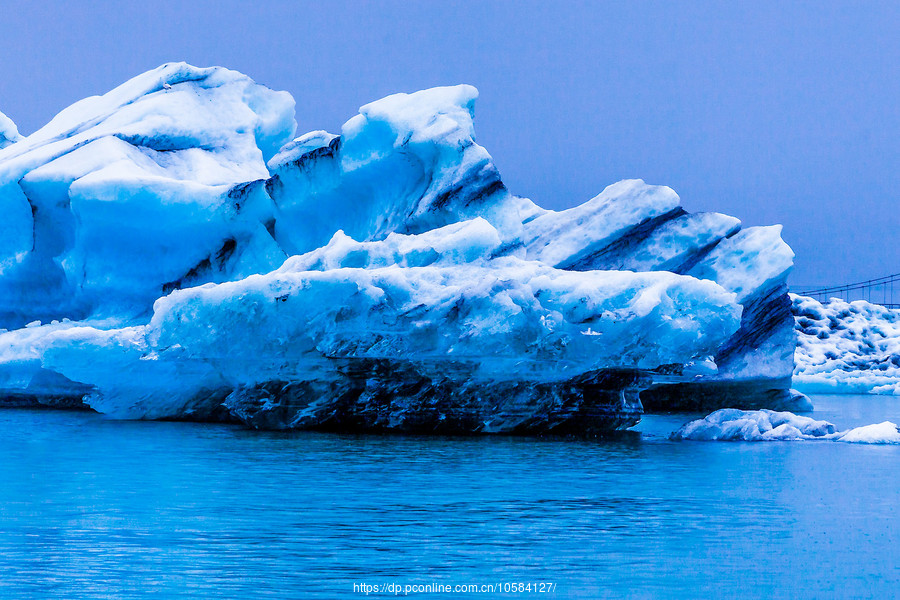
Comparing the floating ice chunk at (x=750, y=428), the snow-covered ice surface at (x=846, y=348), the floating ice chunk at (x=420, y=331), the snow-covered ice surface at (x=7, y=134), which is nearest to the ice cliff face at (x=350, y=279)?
the floating ice chunk at (x=420, y=331)

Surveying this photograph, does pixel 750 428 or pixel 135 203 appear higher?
pixel 135 203

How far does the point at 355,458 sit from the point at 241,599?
15.5 feet

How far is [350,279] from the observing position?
1006 centimetres

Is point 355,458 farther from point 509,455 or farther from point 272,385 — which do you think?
point 272,385

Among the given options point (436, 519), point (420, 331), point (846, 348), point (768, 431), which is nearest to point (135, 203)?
point (420, 331)

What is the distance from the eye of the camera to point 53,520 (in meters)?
6.25

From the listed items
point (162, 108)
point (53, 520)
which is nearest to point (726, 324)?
point (53, 520)

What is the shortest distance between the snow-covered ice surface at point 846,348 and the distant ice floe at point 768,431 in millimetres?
16218

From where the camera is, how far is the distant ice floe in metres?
12.1

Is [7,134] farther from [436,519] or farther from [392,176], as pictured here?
[436,519]

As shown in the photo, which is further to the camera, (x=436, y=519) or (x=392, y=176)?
(x=392, y=176)

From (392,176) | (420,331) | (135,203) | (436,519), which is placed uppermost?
(392,176)

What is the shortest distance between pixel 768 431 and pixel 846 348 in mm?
20926

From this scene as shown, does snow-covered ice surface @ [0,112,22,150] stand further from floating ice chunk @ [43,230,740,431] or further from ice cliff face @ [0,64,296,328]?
floating ice chunk @ [43,230,740,431]
